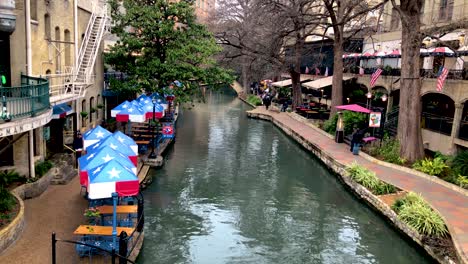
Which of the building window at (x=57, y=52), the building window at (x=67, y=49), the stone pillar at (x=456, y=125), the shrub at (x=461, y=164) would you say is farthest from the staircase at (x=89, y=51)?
the stone pillar at (x=456, y=125)

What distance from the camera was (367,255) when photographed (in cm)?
1330

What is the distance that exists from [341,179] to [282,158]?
5.76 m

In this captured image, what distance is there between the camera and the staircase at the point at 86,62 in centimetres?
1912

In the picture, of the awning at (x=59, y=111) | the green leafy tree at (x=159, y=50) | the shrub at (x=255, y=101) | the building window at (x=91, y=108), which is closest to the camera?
the awning at (x=59, y=111)

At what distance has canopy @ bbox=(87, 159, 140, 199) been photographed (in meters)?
10.9

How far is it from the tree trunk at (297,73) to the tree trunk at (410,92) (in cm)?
1808

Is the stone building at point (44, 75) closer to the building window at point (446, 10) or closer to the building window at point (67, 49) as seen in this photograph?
the building window at point (67, 49)

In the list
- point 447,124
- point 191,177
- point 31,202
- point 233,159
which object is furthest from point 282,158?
point 31,202

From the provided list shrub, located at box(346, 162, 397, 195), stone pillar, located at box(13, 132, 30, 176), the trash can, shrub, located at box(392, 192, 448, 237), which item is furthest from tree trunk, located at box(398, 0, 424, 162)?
stone pillar, located at box(13, 132, 30, 176)

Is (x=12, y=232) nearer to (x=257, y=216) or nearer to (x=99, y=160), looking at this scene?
(x=99, y=160)

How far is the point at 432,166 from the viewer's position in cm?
1961

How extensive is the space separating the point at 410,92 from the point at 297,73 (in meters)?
20.9

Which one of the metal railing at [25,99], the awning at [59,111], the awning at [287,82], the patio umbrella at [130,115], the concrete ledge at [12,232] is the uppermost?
the awning at [287,82]

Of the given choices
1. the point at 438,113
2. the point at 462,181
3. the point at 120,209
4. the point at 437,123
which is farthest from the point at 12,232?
the point at 438,113
